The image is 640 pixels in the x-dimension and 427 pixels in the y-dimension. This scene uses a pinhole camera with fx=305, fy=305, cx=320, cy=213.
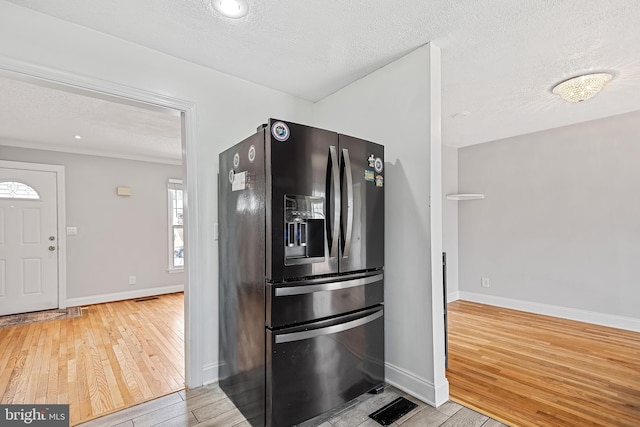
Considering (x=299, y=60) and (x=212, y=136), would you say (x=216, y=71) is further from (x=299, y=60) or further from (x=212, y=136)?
(x=299, y=60)

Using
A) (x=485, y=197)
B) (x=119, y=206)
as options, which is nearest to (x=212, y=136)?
(x=119, y=206)

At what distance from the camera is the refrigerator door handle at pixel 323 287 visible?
5.64 feet

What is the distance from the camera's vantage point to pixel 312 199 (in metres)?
1.87

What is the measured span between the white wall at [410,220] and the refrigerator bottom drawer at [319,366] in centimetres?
24

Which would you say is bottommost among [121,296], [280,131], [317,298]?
[121,296]

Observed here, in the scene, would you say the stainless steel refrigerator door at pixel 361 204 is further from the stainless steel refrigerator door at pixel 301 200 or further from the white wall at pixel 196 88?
the white wall at pixel 196 88

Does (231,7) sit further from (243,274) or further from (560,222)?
(560,222)

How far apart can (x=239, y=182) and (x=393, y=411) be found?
179cm

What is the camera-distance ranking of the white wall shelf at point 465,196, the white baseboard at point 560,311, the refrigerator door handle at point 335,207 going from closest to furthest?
the refrigerator door handle at point 335,207
the white baseboard at point 560,311
the white wall shelf at point 465,196

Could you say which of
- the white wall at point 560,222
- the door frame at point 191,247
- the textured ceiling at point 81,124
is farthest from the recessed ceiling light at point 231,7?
the white wall at point 560,222

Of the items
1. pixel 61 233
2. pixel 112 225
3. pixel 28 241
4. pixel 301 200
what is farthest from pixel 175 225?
pixel 301 200

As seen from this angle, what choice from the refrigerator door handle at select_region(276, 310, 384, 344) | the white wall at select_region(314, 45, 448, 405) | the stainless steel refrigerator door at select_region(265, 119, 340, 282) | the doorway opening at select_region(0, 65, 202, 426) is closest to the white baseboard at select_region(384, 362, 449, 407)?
the white wall at select_region(314, 45, 448, 405)

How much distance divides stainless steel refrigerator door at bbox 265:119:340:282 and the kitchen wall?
4.53m

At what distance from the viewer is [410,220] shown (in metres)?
2.22
